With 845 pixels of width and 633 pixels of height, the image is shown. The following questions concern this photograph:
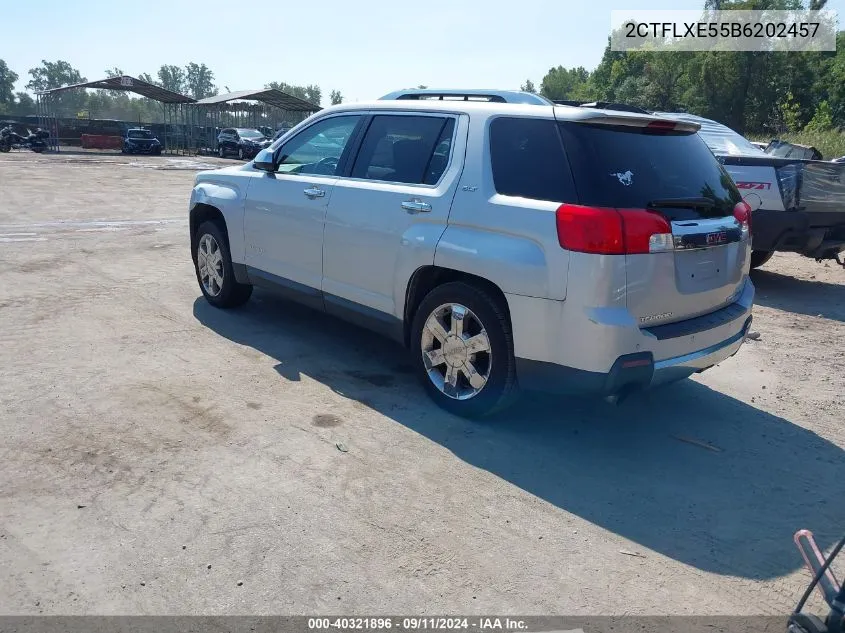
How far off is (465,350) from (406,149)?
145 cm

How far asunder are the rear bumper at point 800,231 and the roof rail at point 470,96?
14.3 feet

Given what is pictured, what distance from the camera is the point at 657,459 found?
4.03 meters

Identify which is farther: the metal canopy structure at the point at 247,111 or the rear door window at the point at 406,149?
the metal canopy structure at the point at 247,111

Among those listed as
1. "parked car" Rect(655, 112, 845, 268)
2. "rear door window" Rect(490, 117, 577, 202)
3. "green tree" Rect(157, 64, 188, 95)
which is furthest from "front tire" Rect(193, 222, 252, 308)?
"green tree" Rect(157, 64, 188, 95)

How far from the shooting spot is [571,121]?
3863 mm

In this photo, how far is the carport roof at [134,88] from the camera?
35.0 m

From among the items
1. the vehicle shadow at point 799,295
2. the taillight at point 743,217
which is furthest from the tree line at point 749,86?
the taillight at point 743,217

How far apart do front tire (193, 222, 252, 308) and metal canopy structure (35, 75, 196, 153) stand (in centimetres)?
3282

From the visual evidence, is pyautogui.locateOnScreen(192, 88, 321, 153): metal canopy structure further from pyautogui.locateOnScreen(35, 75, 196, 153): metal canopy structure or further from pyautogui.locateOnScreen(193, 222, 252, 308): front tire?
pyautogui.locateOnScreen(193, 222, 252, 308): front tire

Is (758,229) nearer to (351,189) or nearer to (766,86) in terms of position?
(351,189)

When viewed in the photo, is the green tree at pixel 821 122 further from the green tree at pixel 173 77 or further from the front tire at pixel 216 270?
the green tree at pixel 173 77

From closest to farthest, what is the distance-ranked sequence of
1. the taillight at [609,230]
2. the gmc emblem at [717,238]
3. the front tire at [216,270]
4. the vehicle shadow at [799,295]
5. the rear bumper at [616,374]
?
the taillight at [609,230] → the rear bumper at [616,374] → the gmc emblem at [717,238] → the front tire at [216,270] → the vehicle shadow at [799,295]

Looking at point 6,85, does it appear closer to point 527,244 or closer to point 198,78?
point 198,78

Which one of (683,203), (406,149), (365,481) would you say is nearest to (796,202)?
(683,203)
